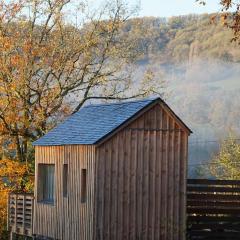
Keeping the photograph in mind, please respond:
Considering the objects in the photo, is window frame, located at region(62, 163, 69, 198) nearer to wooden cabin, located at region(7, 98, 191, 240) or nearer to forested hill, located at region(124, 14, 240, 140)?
wooden cabin, located at region(7, 98, 191, 240)

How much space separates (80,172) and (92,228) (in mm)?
1927

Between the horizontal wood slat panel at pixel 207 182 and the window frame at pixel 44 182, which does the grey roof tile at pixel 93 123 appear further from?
the horizontal wood slat panel at pixel 207 182

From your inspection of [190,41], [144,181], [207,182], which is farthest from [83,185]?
[190,41]

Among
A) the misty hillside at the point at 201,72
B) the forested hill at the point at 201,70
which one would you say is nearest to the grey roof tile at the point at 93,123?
the misty hillside at the point at 201,72

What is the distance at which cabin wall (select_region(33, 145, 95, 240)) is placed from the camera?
79.7 ft

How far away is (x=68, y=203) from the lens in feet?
84.3

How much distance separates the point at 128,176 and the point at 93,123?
2.61m

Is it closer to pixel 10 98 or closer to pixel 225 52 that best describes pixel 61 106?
pixel 10 98

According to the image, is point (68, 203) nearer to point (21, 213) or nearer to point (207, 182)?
point (207, 182)

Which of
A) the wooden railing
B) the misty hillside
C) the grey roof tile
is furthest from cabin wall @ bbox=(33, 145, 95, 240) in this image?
the misty hillside

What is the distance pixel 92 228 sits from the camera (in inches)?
946

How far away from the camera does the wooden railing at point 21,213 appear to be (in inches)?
1145

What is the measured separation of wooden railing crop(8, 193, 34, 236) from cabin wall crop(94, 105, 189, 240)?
5480 millimetres

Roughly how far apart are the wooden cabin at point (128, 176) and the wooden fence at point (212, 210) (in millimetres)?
697
